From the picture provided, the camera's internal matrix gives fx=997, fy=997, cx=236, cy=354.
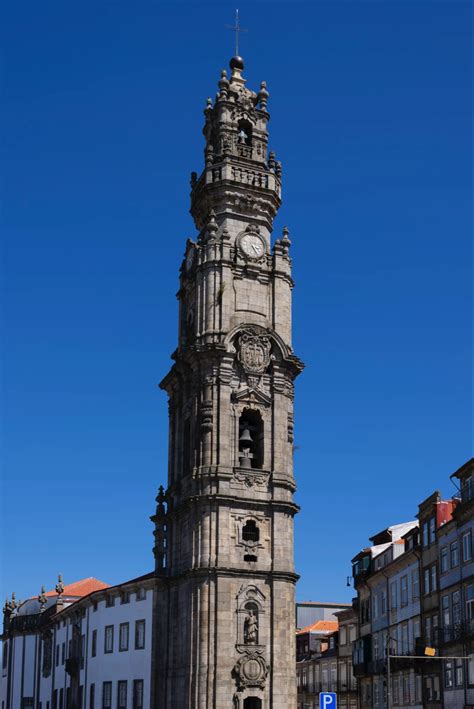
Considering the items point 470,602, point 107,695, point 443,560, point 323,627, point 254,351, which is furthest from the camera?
point 323,627

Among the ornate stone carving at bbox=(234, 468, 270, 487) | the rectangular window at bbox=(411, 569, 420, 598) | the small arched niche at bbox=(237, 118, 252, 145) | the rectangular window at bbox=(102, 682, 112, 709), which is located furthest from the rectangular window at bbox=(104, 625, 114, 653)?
the small arched niche at bbox=(237, 118, 252, 145)

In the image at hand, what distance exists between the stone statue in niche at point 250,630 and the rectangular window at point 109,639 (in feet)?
43.8

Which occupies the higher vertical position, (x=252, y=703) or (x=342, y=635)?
(x=342, y=635)

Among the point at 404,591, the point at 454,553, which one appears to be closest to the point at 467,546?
the point at 454,553

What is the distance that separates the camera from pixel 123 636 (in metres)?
58.0

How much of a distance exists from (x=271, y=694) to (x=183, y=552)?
852cm

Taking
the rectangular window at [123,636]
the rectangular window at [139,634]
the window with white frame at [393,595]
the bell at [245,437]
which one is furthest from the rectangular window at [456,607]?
the rectangular window at [123,636]

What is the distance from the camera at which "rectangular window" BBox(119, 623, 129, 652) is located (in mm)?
57469

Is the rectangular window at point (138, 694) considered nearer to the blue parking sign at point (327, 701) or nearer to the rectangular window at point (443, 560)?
the rectangular window at point (443, 560)

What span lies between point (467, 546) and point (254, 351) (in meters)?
14.9

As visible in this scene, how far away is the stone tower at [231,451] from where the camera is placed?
49.1m

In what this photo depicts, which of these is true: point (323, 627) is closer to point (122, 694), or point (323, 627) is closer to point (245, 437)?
point (122, 694)

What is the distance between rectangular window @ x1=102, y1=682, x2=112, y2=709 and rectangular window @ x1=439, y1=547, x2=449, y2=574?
20984 millimetres

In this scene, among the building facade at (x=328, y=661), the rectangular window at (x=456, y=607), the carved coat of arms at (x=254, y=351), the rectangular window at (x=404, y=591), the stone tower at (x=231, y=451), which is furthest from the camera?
the building facade at (x=328, y=661)
